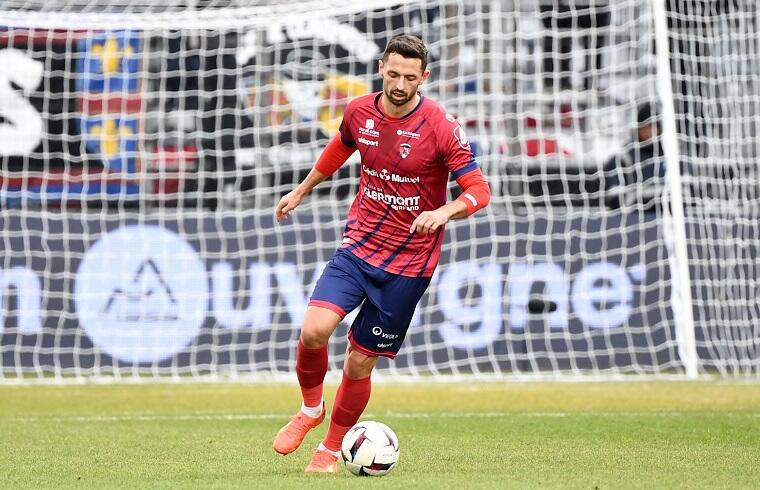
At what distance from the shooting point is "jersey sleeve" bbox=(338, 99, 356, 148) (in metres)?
6.59

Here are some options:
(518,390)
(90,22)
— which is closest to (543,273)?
(518,390)

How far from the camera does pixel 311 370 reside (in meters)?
6.49

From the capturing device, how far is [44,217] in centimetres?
1330

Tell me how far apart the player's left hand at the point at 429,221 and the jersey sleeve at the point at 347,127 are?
812 mm

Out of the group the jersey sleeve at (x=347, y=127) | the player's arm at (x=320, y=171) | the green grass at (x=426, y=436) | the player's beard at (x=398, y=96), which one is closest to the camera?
the green grass at (x=426, y=436)

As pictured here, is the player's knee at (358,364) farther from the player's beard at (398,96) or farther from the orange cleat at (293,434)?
the player's beard at (398,96)

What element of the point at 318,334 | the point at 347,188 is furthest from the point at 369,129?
the point at 347,188

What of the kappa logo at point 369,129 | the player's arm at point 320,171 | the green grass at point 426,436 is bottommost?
the green grass at point 426,436

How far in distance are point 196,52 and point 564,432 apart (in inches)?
278

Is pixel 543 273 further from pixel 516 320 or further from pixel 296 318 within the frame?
pixel 296 318

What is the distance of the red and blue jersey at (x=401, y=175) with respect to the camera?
21.0 ft

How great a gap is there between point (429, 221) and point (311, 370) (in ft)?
3.38

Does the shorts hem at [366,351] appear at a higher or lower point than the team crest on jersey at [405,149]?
lower

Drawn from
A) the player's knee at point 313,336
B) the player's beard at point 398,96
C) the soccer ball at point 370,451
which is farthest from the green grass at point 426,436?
the player's beard at point 398,96
